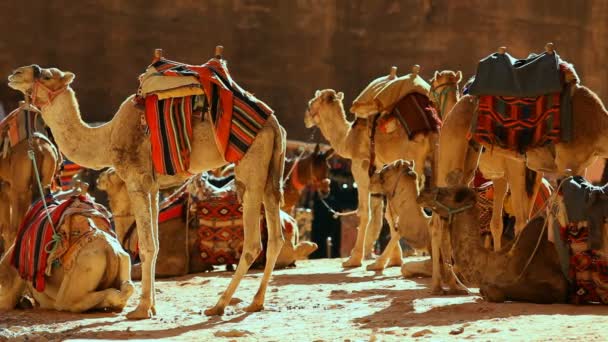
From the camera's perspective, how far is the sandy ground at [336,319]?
24.5ft

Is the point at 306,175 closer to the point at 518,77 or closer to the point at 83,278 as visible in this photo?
the point at 518,77

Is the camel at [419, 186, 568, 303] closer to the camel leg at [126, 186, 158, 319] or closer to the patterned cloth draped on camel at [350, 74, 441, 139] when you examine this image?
the camel leg at [126, 186, 158, 319]

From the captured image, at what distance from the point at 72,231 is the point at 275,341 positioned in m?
2.65

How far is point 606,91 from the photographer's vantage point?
34.2m

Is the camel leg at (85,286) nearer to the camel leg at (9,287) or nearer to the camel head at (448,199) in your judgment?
the camel leg at (9,287)

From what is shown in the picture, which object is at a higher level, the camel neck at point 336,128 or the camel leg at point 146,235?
the camel neck at point 336,128

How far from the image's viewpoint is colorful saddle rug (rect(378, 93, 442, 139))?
13.3 m

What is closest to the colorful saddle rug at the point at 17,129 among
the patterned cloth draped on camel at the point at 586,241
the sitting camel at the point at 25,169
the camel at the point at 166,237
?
the sitting camel at the point at 25,169

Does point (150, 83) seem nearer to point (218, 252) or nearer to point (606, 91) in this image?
point (218, 252)

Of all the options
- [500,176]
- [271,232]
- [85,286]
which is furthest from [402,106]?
[85,286]

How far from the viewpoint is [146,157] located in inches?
382

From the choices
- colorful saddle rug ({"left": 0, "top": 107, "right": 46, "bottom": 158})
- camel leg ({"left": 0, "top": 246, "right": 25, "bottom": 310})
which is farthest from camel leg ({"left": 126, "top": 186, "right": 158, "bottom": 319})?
colorful saddle rug ({"left": 0, "top": 107, "right": 46, "bottom": 158})

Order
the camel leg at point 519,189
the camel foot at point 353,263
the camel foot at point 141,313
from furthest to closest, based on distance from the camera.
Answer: the camel foot at point 353,263, the camel leg at point 519,189, the camel foot at point 141,313

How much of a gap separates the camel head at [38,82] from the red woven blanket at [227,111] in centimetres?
83
